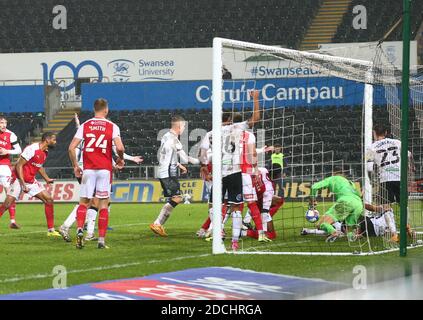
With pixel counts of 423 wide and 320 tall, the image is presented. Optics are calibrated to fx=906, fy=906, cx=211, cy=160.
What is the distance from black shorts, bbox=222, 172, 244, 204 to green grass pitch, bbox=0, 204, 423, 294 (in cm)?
78

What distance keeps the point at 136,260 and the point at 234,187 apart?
2.14 m

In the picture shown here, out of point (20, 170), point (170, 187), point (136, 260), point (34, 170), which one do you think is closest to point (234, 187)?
point (136, 260)

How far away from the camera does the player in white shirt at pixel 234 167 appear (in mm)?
12625

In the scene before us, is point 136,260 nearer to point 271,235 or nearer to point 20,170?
point 271,235

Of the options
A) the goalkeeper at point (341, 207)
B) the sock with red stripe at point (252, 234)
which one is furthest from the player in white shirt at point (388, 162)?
the sock with red stripe at point (252, 234)

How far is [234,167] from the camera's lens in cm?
1283

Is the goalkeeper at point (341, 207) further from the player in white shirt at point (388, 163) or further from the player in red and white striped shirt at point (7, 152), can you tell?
the player in red and white striped shirt at point (7, 152)

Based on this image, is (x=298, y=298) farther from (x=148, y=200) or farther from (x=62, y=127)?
(x=62, y=127)

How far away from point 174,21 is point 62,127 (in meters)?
8.53

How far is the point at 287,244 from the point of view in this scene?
44.4 ft

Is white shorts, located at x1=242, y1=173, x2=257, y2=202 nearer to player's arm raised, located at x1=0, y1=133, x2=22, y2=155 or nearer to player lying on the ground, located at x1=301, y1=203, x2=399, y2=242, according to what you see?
player lying on the ground, located at x1=301, y1=203, x2=399, y2=242

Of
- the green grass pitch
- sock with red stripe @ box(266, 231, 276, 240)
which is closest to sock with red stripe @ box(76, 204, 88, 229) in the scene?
the green grass pitch

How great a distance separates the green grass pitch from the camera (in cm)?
948
